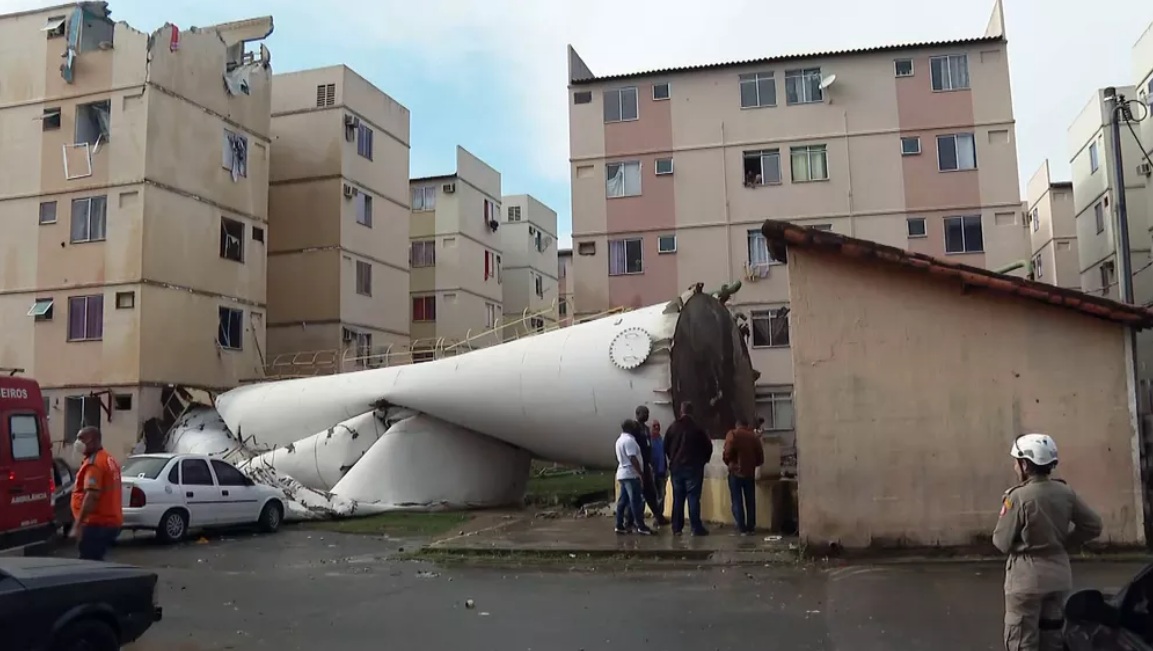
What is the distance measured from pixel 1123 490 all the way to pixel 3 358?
2732cm

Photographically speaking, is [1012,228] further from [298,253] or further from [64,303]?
[64,303]

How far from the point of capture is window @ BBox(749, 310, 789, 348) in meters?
30.3

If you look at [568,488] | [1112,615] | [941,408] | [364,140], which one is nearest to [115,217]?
[364,140]

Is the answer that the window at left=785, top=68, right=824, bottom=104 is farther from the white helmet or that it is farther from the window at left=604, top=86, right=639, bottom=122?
the white helmet

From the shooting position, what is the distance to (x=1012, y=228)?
30.2 metres

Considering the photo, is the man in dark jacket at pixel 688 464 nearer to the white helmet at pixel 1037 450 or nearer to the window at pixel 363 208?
the white helmet at pixel 1037 450

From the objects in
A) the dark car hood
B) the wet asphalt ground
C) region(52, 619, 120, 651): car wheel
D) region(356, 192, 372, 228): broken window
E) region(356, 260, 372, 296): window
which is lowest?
the wet asphalt ground

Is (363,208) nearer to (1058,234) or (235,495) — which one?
(235,495)

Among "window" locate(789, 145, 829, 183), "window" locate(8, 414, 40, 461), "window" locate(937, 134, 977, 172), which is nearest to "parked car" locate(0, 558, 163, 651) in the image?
"window" locate(8, 414, 40, 461)

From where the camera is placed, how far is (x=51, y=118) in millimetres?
27062

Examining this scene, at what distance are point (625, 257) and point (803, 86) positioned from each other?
8.20 metres

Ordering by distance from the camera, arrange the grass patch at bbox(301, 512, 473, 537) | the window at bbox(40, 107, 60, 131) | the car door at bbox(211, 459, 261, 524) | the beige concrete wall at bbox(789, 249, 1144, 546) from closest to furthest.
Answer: the beige concrete wall at bbox(789, 249, 1144, 546) < the car door at bbox(211, 459, 261, 524) < the grass patch at bbox(301, 512, 473, 537) < the window at bbox(40, 107, 60, 131)

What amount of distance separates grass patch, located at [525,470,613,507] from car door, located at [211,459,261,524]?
277 inches

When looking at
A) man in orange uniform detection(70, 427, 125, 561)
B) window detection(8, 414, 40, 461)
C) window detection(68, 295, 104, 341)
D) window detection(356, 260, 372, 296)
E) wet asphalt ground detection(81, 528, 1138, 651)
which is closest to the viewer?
wet asphalt ground detection(81, 528, 1138, 651)
